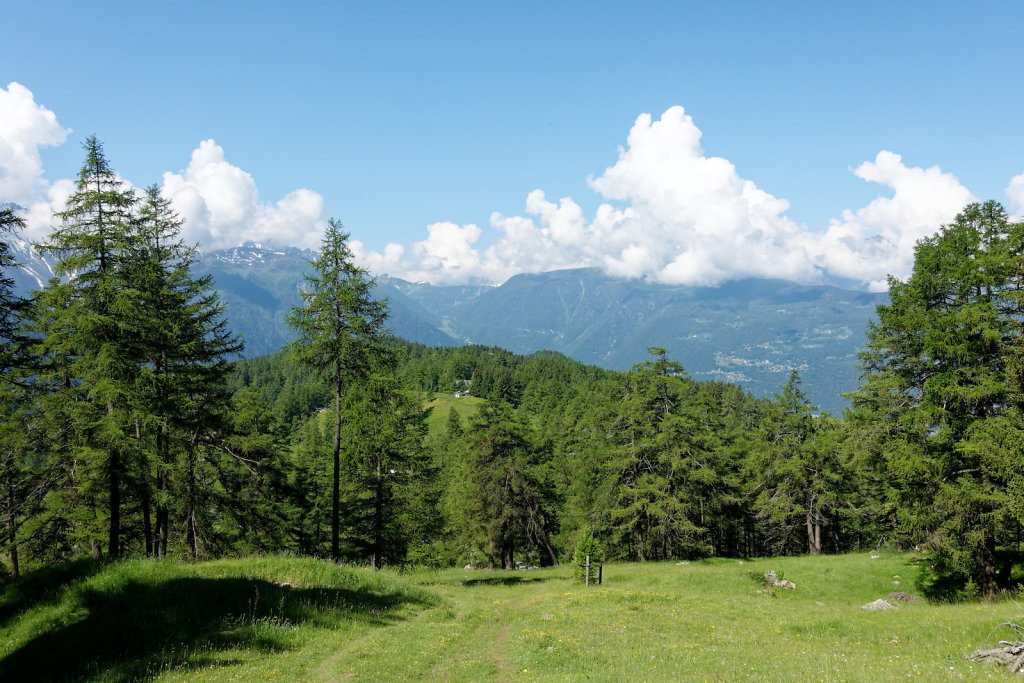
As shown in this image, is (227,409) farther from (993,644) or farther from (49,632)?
(993,644)

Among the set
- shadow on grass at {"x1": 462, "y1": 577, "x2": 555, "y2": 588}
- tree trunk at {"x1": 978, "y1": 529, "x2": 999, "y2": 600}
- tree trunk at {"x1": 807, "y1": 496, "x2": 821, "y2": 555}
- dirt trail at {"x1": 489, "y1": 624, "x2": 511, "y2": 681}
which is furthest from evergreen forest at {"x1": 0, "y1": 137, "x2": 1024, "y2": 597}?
dirt trail at {"x1": 489, "y1": 624, "x2": 511, "y2": 681}

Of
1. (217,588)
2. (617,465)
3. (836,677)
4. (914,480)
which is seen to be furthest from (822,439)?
(217,588)

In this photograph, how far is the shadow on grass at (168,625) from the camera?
9.95 metres

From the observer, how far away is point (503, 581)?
29.7 meters

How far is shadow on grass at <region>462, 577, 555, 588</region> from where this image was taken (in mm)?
28859

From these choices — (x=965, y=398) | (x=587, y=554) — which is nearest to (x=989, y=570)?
(x=965, y=398)

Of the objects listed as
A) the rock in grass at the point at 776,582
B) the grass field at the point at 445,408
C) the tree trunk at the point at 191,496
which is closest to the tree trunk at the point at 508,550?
the rock in grass at the point at 776,582

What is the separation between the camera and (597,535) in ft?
136

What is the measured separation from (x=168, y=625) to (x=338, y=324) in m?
12.5

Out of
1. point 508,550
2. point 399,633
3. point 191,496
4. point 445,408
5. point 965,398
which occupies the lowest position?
point 508,550

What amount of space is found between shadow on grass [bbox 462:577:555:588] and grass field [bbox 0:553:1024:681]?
26.7ft

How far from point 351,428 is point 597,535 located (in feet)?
88.0

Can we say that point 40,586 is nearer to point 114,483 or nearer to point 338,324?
point 114,483

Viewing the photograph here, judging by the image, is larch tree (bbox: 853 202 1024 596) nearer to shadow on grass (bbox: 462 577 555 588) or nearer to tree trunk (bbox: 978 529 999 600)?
tree trunk (bbox: 978 529 999 600)
